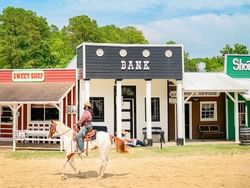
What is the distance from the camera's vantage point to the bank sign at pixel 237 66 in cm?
2617

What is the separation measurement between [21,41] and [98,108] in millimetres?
26608

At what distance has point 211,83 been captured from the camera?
78.6ft

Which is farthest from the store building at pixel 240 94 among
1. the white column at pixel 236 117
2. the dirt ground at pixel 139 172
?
the dirt ground at pixel 139 172

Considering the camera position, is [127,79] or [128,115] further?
[128,115]

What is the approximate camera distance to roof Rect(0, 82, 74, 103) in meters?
20.2

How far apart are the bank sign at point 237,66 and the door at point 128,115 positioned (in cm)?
615

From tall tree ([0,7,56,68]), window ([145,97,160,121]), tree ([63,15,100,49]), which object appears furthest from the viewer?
tree ([63,15,100,49])

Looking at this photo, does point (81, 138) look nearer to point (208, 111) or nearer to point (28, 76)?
point (28, 76)

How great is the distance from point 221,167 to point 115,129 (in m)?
9.36

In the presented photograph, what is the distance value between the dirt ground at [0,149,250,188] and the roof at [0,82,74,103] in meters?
3.44

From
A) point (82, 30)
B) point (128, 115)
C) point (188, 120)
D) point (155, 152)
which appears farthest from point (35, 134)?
point (82, 30)

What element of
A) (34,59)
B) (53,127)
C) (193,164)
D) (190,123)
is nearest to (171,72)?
(190,123)

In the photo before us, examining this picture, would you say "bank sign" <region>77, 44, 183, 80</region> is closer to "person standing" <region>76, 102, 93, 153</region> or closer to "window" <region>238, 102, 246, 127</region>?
"window" <region>238, 102, 246, 127</region>

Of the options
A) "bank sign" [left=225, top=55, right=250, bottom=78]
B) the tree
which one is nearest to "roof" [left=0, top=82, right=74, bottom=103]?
"bank sign" [left=225, top=55, right=250, bottom=78]
